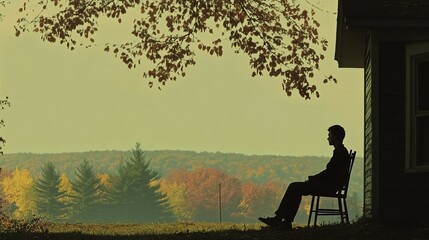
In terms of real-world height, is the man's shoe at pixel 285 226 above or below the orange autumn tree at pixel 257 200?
below

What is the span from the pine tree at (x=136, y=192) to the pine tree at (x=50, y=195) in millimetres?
9032

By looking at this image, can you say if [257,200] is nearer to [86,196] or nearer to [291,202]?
[86,196]

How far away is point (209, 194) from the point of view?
150 metres

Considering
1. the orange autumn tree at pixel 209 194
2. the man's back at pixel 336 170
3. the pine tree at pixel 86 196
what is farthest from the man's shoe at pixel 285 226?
the orange autumn tree at pixel 209 194

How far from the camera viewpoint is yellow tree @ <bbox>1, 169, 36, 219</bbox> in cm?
13912

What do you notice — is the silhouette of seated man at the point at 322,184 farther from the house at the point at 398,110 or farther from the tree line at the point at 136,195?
the tree line at the point at 136,195

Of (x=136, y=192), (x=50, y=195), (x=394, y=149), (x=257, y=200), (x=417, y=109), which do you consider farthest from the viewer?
(x=257, y=200)

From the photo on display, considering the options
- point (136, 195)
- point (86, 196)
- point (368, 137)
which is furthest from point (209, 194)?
point (368, 137)

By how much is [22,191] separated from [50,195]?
8.81 m

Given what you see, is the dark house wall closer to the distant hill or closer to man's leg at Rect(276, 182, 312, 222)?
man's leg at Rect(276, 182, 312, 222)

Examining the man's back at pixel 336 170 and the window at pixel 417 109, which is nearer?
the man's back at pixel 336 170

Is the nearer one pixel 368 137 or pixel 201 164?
pixel 368 137

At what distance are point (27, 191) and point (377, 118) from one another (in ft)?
428

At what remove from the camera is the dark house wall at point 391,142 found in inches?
565
